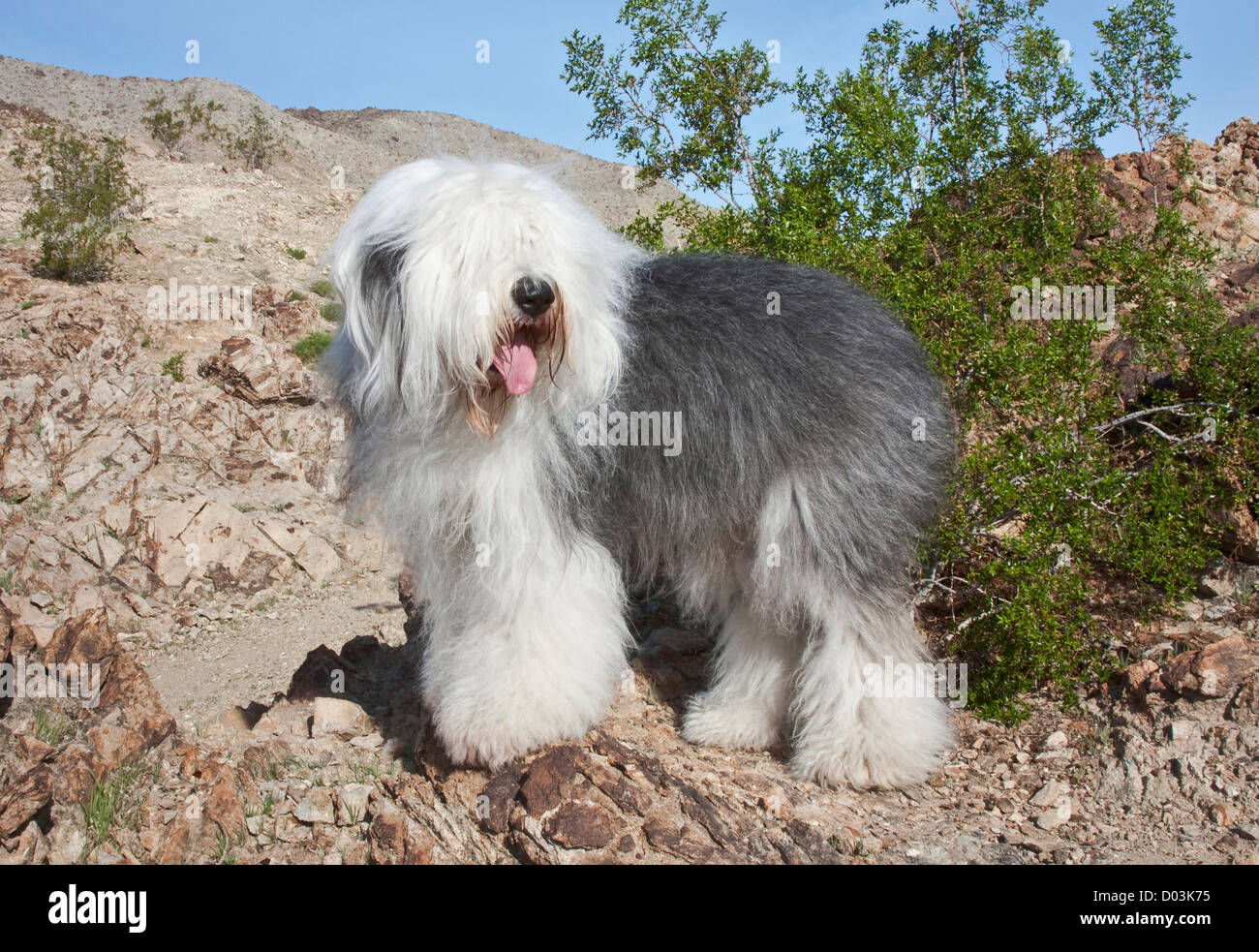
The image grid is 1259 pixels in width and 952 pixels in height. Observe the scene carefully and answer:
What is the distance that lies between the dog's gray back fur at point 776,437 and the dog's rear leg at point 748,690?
1.47 feet

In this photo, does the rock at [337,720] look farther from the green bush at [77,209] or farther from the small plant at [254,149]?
the small plant at [254,149]

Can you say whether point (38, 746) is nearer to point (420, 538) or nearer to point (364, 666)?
point (364, 666)

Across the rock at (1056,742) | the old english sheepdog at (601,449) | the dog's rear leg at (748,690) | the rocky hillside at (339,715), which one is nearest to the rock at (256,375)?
the rocky hillside at (339,715)

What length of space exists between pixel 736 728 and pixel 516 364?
2.04 meters

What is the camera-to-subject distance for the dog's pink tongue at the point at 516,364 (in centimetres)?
316

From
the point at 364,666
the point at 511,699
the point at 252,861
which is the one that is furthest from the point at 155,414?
the point at 511,699

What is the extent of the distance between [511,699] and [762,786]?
1.09 m

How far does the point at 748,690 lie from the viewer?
165 inches

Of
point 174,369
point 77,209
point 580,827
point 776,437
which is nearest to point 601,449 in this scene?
point 776,437

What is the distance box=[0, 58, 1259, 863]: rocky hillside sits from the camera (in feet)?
11.6

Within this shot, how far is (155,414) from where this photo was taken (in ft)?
33.3

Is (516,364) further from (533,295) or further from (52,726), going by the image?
(52,726)

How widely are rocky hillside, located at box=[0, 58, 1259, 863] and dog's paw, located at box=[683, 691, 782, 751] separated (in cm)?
9

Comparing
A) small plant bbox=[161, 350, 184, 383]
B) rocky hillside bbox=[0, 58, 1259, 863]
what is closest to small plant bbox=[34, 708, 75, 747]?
rocky hillside bbox=[0, 58, 1259, 863]
